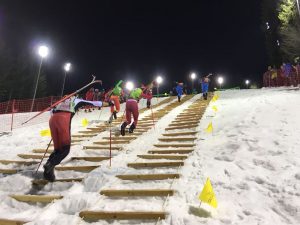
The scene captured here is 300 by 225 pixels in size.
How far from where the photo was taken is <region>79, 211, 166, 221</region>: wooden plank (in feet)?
15.8

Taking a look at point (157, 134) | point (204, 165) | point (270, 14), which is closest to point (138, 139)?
point (157, 134)

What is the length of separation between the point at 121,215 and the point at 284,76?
26251 mm

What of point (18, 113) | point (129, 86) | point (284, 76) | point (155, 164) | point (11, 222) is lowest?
point (11, 222)

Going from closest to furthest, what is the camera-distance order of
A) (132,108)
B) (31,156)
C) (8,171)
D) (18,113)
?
(8,171) < (31,156) < (132,108) < (18,113)

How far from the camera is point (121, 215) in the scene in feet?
16.2

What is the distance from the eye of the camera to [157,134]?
38.4 feet

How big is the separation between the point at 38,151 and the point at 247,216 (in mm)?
7426

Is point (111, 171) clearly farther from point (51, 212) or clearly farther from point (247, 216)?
point (247, 216)

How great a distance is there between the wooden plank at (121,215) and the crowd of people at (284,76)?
934 inches

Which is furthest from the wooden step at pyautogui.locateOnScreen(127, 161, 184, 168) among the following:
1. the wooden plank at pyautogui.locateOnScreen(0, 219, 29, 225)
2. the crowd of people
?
the crowd of people

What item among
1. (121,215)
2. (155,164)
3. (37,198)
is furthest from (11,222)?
(155,164)

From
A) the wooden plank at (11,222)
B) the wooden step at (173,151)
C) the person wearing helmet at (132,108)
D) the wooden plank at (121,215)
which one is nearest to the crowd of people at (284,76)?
the person wearing helmet at (132,108)

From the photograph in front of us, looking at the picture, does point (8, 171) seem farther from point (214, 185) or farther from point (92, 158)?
point (214, 185)

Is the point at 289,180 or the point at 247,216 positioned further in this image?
the point at 289,180
